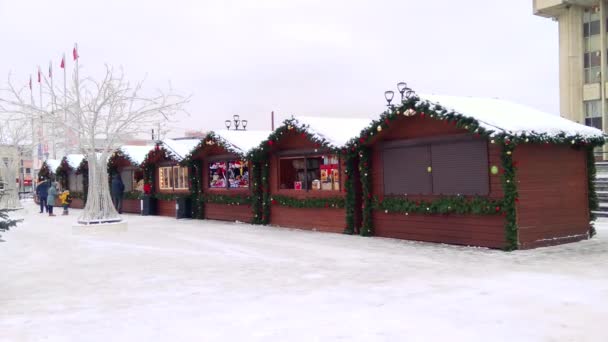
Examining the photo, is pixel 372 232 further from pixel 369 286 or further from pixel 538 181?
pixel 369 286

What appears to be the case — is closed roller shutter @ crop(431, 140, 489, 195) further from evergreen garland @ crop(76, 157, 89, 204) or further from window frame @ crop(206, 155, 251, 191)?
evergreen garland @ crop(76, 157, 89, 204)

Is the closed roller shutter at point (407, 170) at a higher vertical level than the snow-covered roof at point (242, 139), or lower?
lower

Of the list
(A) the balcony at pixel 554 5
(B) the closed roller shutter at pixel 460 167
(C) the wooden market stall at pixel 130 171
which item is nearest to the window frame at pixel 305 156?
(B) the closed roller shutter at pixel 460 167

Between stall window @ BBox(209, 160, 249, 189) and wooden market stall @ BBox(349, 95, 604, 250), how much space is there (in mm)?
6254

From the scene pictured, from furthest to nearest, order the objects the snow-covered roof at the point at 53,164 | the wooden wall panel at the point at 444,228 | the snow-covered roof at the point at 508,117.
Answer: the snow-covered roof at the point at 53,164 < the wooden wall panel at the point at 444,228 < the snow-covered roof at the point at 508,117

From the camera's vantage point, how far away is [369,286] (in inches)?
314

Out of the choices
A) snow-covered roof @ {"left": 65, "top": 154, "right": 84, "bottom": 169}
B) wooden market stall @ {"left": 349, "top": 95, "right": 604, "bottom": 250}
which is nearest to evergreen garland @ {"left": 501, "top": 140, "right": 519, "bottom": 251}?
wooden market stall @ {"left": 349, "top": 95, "right": 604, "bottom": 250}

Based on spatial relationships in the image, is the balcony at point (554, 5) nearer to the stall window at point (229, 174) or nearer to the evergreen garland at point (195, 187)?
the stall window at point (229, 174)

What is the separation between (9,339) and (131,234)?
10.2 meters

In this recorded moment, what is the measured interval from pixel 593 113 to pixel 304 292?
34.2 metres

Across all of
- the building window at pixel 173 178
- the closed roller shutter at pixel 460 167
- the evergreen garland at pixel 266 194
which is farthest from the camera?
the building window at pixel 173 178

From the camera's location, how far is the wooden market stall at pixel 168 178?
21828 mm

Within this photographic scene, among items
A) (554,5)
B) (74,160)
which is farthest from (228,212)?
(554,5)

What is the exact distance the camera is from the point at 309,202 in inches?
632
